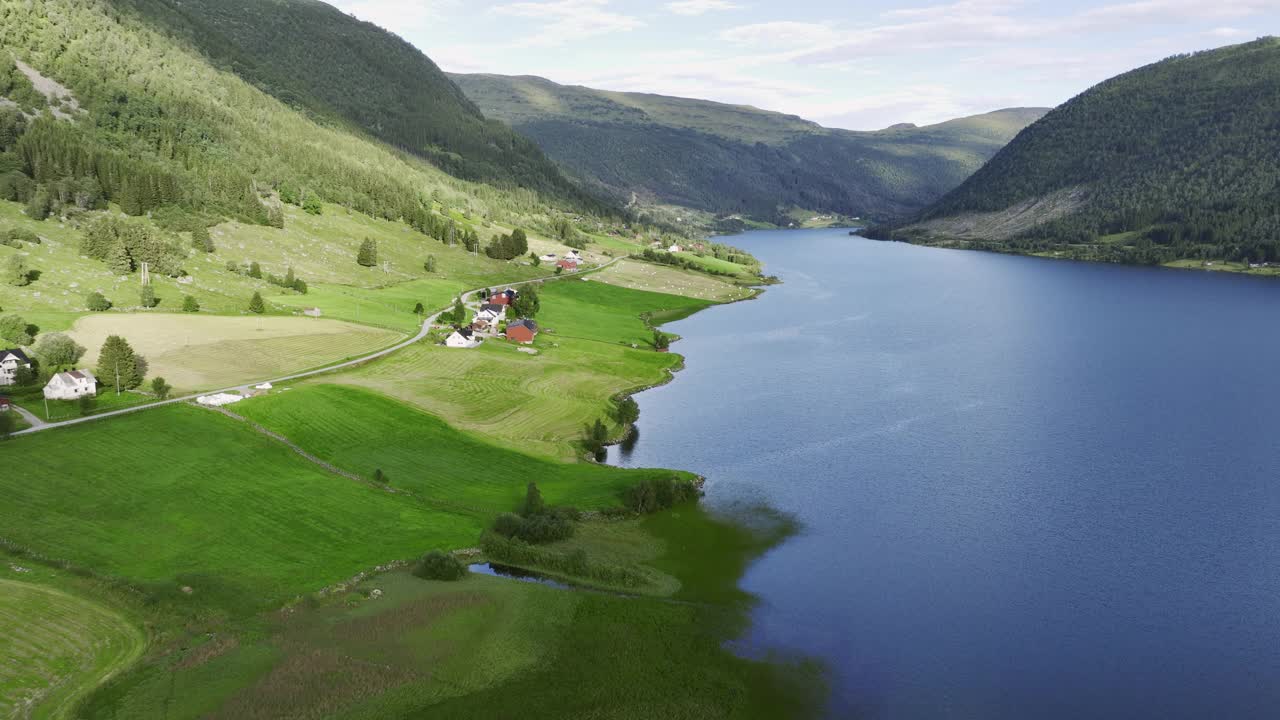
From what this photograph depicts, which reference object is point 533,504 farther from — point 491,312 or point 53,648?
point 491,312

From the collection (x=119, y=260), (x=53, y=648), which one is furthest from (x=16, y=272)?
(x=53, y=648)

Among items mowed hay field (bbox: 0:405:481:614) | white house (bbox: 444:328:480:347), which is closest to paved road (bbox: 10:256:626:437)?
mowed hay field (bbox: 0:405:481:614)

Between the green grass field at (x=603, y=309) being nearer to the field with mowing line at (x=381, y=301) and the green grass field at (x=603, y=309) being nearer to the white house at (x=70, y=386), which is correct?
the field with mowing line at (x=381, y=301)

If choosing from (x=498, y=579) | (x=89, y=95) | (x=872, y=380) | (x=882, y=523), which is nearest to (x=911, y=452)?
(x=882, y=523)

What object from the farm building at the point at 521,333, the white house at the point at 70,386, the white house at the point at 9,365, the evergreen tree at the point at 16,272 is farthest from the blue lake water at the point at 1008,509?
the evergreen tree at the point at 16,272

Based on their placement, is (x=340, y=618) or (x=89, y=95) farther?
(x=89, y=95)

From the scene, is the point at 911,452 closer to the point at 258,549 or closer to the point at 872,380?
the point at 872,380
